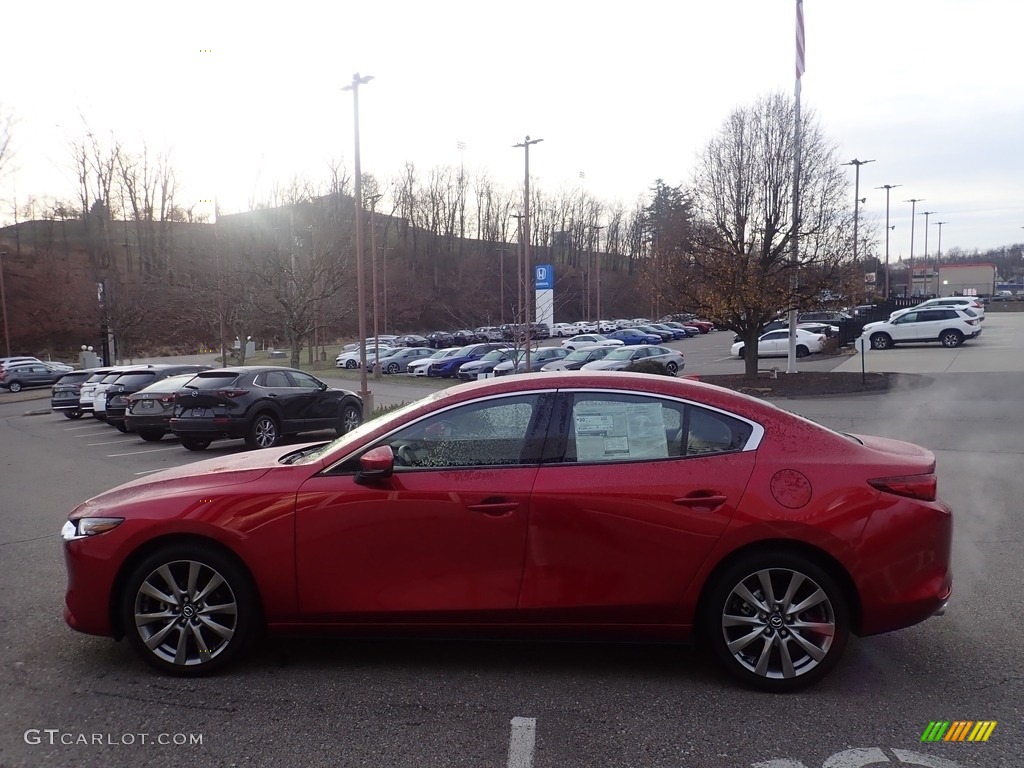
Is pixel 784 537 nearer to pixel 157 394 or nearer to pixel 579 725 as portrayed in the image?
pixel 579 725

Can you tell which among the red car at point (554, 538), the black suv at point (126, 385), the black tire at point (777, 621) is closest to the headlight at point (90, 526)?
the red car at point (554, 538)

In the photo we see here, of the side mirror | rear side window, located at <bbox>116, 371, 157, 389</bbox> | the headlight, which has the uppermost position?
the side mirror

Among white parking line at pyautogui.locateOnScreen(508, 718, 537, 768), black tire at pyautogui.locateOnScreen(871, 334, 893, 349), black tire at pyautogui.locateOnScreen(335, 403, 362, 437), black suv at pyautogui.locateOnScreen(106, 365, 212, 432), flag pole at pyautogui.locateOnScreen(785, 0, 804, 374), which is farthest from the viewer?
black tire at pyautogui.locateOnScreen(871, 334, 893, 349)

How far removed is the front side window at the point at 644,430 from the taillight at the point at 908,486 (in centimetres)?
68

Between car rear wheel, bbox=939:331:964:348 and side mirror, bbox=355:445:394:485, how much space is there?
3790cm

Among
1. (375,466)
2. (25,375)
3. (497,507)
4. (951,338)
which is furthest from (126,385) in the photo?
(951,338)

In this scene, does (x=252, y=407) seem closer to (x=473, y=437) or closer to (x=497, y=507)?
(x=473, y=437)

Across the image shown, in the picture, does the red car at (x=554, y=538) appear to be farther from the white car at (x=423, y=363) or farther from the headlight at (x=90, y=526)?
the white car at (x=423, y=363)

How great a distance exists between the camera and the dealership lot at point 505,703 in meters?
3.49

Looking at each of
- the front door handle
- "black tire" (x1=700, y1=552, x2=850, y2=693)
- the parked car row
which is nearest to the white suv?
the parked car row

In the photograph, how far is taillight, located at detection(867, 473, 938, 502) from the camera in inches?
160

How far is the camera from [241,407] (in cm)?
1433

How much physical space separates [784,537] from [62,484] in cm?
1079

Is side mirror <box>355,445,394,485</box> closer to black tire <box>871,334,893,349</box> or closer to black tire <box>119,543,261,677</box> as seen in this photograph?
black tire <box>119,543,261,677</box>
